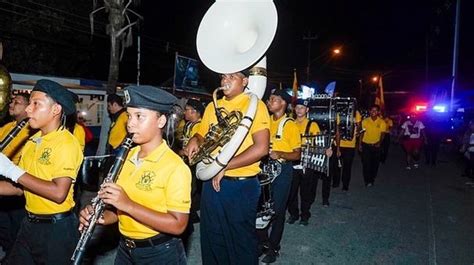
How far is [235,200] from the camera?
11.7 feet

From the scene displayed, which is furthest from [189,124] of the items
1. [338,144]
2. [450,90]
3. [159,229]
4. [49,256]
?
[450,90]

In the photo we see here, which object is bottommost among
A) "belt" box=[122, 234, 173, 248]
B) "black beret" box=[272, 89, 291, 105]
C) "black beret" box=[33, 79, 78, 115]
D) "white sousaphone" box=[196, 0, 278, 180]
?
"belt" box=[122, 234, 173, 248]

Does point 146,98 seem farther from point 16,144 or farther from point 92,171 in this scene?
point 92,171

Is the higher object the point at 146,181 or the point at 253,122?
the point at 253,122

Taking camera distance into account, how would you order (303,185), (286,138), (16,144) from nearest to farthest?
1. (16,144)
2. (286,138)
3. (303,185)

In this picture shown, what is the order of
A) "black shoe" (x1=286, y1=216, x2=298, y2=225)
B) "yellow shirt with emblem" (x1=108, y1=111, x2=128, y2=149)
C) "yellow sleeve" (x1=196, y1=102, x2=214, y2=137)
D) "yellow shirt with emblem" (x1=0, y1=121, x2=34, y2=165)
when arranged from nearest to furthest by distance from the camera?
"yellow sleeve" (x1=196, y1=102, x2=214, y2=137) < "yellow shirt with emblem" (x1=0, y1=121, x2=34, y2=165) < "black shoe" (x1=286, y1=216, x2=298, y2=225) < "yellow shirt with emblem" (x1=108, y1=111, x2=128, y2=149)

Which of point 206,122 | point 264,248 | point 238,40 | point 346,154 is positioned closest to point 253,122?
point 206,122

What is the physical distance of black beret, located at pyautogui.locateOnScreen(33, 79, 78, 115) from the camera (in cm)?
308

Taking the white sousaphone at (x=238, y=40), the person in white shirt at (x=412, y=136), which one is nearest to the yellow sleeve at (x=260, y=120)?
the white sousaphone at (x=238, y=40)

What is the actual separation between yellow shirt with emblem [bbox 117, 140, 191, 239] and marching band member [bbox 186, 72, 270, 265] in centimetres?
92

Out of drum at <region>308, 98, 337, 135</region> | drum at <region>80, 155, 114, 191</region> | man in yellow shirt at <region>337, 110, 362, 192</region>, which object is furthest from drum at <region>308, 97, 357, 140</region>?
drum at <region>80, 155, 114, 191</region>

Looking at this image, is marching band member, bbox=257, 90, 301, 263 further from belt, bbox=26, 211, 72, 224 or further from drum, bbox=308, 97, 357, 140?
belt, bbox=26, 211, 72, 224

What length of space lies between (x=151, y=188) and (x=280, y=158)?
3.26 meters

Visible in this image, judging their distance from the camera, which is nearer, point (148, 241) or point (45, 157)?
point (148, 241)
